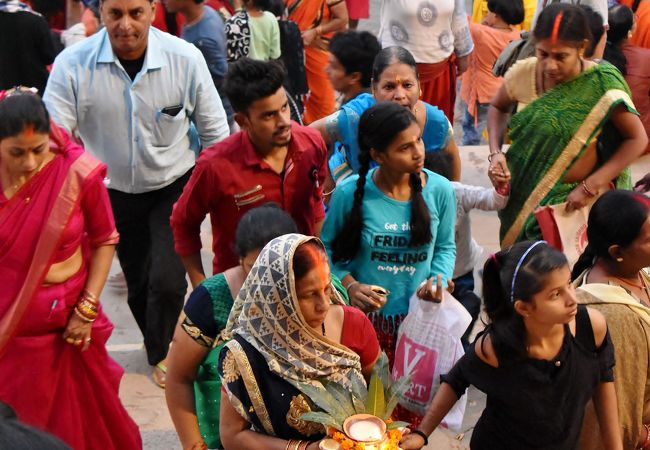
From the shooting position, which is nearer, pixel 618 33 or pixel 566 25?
pixel 566 25

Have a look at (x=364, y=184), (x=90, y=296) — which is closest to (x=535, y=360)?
(x=364, y=184)

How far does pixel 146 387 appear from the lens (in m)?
4.80

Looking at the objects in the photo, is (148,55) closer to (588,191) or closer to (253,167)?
(253,167)

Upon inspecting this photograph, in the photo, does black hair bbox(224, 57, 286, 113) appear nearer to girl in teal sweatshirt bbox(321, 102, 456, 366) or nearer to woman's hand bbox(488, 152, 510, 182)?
girl in teal sweatshirt bbox(321, 102, 456, 366)

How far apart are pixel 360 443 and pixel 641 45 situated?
19.5 ft

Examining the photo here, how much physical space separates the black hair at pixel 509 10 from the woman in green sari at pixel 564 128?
3079 mm

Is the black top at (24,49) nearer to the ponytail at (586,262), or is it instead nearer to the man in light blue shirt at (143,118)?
the man in light blue shirt at (143,118)

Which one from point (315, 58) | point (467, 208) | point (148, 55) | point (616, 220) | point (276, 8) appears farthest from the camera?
point (315, 58)

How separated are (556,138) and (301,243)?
200cm

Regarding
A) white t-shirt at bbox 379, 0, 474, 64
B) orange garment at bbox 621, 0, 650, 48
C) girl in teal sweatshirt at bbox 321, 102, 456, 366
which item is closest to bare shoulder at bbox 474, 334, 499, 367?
girl in teal sweatshirt at bbox 321, 102, 456, 366

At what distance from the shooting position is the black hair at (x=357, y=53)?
4.89 m

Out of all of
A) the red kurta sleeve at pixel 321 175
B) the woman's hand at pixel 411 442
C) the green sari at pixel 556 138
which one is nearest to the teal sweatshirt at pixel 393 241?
the red kurta sleeve at pixel 321 175

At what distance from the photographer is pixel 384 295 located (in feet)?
11.6

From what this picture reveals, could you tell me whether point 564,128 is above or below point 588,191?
above
